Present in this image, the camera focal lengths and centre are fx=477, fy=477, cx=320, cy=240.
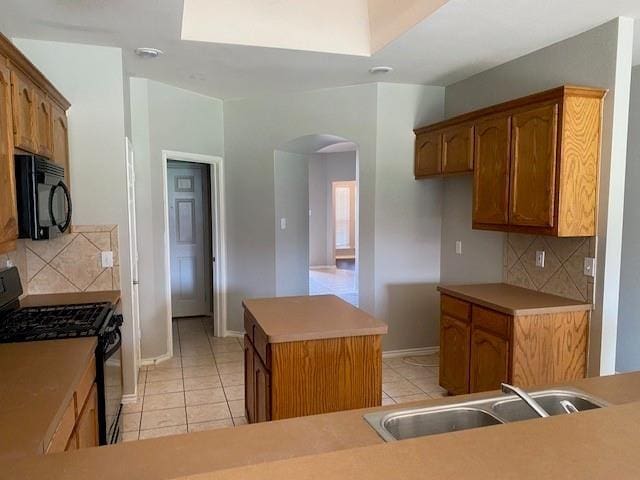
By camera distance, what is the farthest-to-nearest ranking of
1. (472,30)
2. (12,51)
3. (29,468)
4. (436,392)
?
(436,392) → (472,30) → (12,51) → (29,468)

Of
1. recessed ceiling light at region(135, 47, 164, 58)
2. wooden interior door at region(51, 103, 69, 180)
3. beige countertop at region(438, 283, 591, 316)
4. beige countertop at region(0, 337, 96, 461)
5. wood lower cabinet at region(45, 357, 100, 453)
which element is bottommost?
wood lower cabinet at region(45, 357, 100, 453)

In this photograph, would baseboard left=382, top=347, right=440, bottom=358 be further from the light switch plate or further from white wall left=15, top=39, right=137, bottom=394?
the light switch plate

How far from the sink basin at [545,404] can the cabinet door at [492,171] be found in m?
1.96

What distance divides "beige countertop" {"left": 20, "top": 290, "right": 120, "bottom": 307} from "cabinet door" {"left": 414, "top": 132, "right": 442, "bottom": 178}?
275cm

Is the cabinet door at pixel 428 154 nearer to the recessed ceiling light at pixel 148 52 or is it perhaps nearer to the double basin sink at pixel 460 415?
the recessed ceiling light at pixel 148 52

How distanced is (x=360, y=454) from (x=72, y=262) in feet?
9.83

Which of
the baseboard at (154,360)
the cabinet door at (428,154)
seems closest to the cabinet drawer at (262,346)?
the baseboard at (154,360)

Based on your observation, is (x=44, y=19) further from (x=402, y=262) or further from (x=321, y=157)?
(x=321, y=157)

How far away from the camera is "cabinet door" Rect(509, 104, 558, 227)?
9.46ft

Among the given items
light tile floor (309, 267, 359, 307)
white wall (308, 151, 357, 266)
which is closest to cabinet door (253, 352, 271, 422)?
light tile floor (309, 267, 359, 307)

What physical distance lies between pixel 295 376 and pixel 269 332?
0.83ft

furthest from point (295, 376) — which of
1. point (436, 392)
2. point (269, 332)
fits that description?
point (436, 392)

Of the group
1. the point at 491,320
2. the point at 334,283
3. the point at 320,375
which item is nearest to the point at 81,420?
the point at 320,375

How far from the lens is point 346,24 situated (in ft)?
11.4
